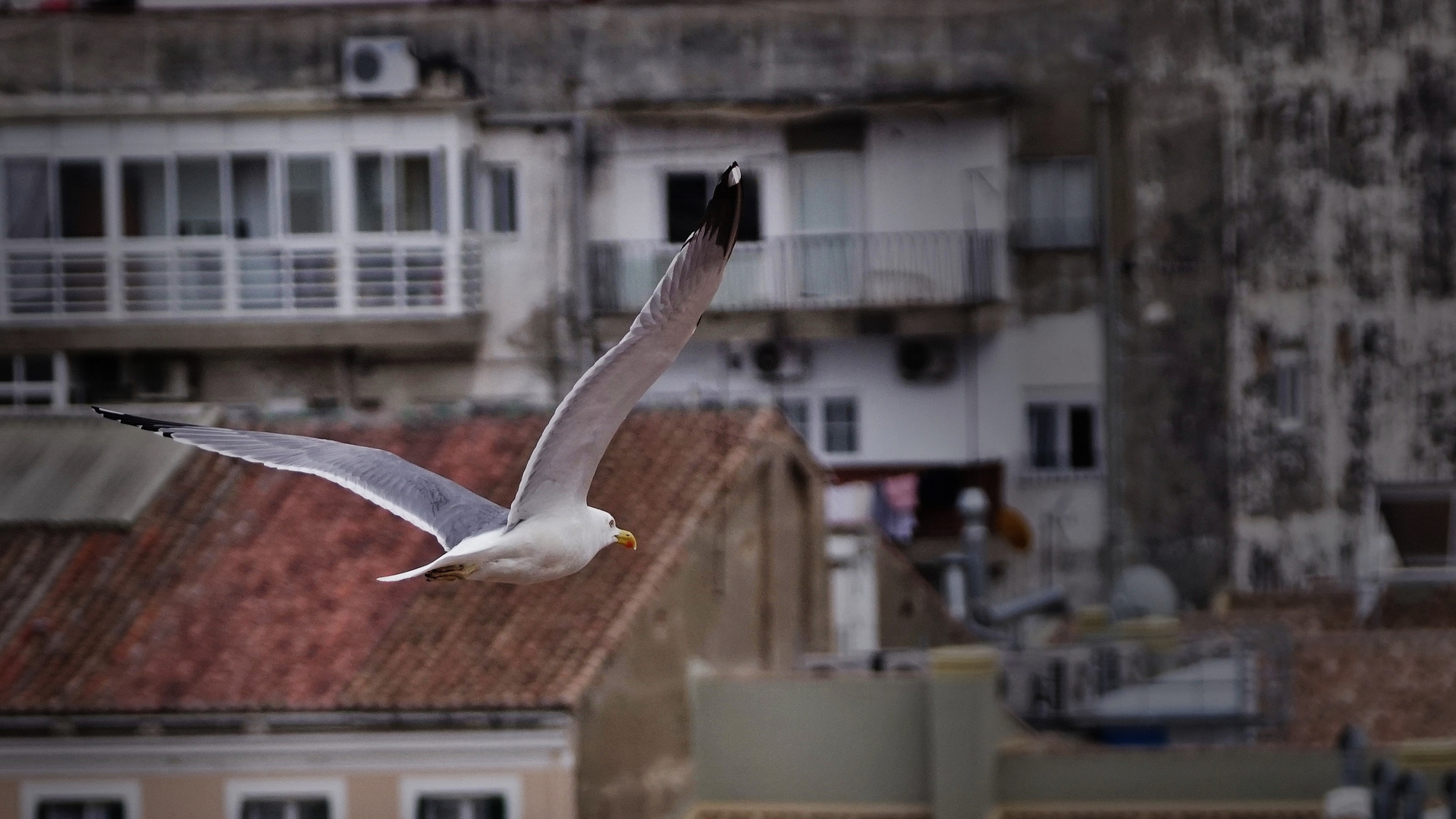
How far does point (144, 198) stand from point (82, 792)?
1866 cm

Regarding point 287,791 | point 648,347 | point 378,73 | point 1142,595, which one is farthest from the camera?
point 378,73

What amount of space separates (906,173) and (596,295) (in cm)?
533

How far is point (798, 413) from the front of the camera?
148 ft

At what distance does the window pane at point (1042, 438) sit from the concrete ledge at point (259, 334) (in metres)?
9.16

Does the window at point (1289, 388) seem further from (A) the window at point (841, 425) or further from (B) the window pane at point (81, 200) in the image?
(B) the window pane at point (81, 200)

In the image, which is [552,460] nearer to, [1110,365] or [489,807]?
[489,807]

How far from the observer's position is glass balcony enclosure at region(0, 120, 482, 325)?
1762 inches

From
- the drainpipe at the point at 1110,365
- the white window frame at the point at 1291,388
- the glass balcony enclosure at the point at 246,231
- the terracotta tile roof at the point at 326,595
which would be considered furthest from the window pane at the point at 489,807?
the white window frame at the point at 1291,388

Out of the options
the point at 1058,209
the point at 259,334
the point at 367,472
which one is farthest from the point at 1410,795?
the point at 259,334

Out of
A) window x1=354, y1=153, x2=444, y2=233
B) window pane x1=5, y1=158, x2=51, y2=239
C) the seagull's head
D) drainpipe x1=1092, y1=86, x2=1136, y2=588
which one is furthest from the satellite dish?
the seagull's head

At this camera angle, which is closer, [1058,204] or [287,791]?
[287,791]

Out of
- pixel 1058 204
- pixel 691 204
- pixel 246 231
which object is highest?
pixel 691 204

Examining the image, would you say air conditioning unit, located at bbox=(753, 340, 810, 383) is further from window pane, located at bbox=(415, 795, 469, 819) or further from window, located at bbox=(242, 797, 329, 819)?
window pane, located at bbox=(415, 795, 469, 819)

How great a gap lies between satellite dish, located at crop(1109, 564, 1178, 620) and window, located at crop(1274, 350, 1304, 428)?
482 centimetres
